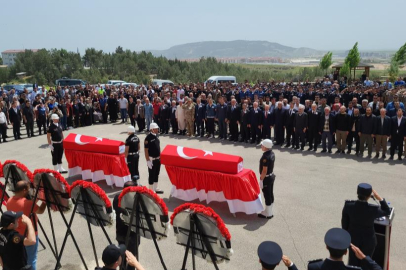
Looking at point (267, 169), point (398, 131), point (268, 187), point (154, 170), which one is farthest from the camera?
point (398, 131)

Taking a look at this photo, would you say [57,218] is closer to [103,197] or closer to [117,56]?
[103,197]

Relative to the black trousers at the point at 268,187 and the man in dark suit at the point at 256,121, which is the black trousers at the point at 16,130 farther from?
the black trousers at the point at 268,187

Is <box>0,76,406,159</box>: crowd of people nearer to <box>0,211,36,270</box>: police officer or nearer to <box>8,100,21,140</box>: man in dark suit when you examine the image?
<box>8,100,21,140</box>: man in dark suit

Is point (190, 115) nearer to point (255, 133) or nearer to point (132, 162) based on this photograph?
point (255, 133)

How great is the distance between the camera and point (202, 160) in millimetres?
8648

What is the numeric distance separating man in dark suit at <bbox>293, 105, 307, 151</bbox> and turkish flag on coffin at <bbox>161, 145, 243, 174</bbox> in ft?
19.7

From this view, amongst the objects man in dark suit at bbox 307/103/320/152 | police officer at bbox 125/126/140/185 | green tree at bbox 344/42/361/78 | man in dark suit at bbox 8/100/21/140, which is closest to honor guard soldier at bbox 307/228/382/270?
police officer at bbox 125/126/140/185

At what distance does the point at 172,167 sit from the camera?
9.18 meters

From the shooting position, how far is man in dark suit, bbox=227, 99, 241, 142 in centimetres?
1573

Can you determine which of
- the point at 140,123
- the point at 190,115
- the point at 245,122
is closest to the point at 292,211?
the point at 245,122

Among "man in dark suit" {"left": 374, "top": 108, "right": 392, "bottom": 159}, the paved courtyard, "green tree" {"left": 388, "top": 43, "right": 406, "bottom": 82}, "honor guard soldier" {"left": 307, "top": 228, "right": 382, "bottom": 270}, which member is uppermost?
"green tree" {"left": 388, "top": 43, "right": 406, "bottom": 82}

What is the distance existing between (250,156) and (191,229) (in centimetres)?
894

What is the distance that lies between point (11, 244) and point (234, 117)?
12087 millimetres

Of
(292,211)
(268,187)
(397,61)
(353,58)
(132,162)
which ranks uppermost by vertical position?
(353,58)
